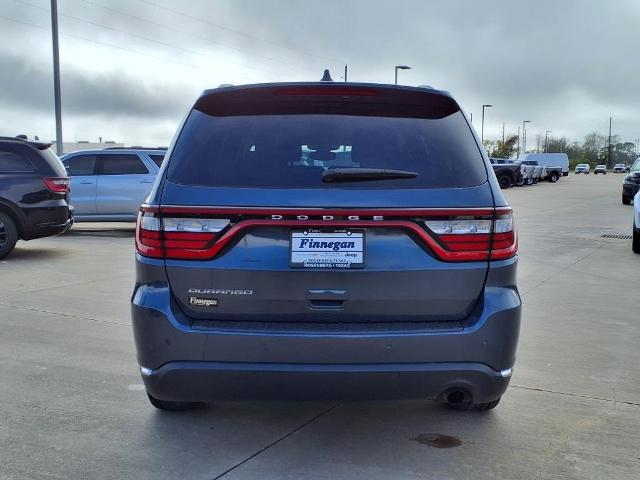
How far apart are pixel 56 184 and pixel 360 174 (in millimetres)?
8500

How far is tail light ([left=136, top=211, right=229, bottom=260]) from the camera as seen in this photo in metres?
3.06

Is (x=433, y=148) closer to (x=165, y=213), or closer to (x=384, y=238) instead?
(x=384, y=238)

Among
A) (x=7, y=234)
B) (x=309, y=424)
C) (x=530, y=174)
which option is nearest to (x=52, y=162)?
(x=7, y=234)

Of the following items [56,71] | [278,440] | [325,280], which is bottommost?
[278,440]

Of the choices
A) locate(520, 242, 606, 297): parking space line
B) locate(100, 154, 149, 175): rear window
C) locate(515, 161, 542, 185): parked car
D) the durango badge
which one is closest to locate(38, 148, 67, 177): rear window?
locate(100, 154, 149, 175): rear window

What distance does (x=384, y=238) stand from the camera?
9.95 ft

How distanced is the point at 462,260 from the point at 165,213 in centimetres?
137

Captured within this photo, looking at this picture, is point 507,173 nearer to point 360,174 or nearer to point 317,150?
A: point 317,150

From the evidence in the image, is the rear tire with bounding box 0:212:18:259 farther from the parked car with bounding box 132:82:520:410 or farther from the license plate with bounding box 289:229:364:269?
the license plate with bounding box 289:229:364:269

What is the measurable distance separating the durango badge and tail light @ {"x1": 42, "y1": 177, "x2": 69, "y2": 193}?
322 inches

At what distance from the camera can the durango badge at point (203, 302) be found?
3.08m

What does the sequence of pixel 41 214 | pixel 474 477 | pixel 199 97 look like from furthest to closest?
pixel 41 214 < pixel 199 97 < pixel 474 477

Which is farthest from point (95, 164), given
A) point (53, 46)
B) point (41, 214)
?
point (53, 46)

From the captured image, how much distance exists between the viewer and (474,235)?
10.2 feet
